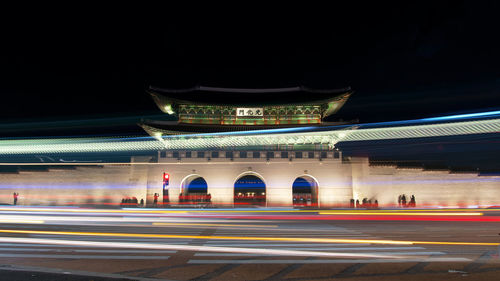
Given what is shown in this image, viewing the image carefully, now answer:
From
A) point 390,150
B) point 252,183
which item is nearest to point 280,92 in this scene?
point 252,183

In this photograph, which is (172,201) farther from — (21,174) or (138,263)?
(138,263)

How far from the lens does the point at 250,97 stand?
27875 mm

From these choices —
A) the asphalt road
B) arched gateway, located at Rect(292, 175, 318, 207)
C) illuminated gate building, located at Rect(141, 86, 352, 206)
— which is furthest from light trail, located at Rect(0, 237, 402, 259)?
arched gateway, located at Rect(292, 175, 318, 207)

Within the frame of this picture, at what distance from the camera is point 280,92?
28.0 meters

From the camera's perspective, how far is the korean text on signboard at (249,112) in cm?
2669

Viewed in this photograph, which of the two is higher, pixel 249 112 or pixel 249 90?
pixel 249 90

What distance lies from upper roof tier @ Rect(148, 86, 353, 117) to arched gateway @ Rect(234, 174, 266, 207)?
6321 mm

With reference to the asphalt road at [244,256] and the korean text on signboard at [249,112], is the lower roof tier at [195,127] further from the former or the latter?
the asphalt road at [244,256]

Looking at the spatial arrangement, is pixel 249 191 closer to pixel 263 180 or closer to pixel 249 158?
pixel 263 180

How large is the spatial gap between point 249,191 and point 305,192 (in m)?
4.70

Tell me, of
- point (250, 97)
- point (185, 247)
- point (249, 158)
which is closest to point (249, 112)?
point (250, 97)

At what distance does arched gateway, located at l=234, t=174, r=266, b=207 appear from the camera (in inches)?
1037

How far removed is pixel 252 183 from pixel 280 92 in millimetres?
8250

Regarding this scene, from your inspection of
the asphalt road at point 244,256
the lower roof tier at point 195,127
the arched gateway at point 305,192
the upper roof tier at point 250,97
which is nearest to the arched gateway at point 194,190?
the lower roof tier at point 195,127
